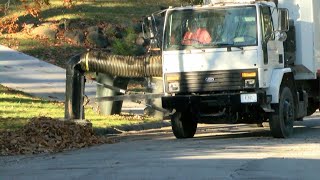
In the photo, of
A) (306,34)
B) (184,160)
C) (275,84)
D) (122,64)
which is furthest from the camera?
(122,64)

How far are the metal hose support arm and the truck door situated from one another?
8.07ft

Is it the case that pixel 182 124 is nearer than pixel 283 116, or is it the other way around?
pixel 283 116

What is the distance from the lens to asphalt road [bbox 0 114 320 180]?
39.7 ft

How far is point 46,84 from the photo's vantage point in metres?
29.3

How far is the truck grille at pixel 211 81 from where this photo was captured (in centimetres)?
1709

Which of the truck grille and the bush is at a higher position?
the bush

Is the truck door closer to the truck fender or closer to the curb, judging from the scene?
the truck fender

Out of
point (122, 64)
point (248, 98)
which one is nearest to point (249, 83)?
point (248, 98)

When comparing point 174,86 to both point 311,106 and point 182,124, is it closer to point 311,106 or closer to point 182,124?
point 182,124

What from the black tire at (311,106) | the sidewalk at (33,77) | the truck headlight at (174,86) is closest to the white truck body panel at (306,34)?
the black tire at (311,106)

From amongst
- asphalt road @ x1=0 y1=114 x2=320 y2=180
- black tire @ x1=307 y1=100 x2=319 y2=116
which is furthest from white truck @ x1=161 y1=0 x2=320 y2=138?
black tire @ x1=307 y1=100 x2=319 y2=116

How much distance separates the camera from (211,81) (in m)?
17.2

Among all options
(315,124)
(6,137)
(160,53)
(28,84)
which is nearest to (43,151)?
(6,137)

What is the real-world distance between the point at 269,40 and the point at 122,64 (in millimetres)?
3543
